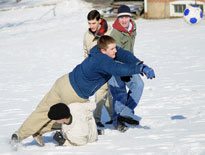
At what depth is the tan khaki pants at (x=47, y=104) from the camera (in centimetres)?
630

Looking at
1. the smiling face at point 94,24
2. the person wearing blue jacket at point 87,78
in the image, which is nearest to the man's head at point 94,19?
the smiling face at point 94,24

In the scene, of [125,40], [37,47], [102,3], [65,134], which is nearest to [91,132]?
[65,134]

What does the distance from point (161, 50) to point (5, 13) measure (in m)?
16.4

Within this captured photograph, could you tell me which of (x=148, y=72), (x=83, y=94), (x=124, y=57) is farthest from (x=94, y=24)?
(x=148, y=72)

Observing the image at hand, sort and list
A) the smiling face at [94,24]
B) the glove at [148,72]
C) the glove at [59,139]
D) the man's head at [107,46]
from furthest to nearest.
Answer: the smiling face at [94,24] → the glove at [59,139] → the man's head at [107,46] → the glove at [148,72]

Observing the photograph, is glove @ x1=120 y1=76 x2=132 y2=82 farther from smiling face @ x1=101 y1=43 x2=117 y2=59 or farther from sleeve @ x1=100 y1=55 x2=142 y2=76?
sleeve @ x1=100 y1=55 x2=142 y2=76

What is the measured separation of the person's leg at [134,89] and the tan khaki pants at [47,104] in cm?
83

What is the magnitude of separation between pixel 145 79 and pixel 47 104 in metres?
5.17

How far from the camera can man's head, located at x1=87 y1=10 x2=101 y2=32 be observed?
7.00 m

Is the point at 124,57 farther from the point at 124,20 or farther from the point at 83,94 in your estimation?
the point at 124,20

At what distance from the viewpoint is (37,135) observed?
6.44 m

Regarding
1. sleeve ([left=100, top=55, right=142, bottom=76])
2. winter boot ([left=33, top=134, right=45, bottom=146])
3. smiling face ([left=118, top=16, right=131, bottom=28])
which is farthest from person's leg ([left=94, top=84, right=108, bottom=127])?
sleeve ([left=100, top=55, right=142, bottom=76])

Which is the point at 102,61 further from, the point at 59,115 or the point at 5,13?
the point at 5,13

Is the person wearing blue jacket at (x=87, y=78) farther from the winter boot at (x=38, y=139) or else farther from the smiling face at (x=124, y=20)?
the smiling face at (x=124, y=20)
